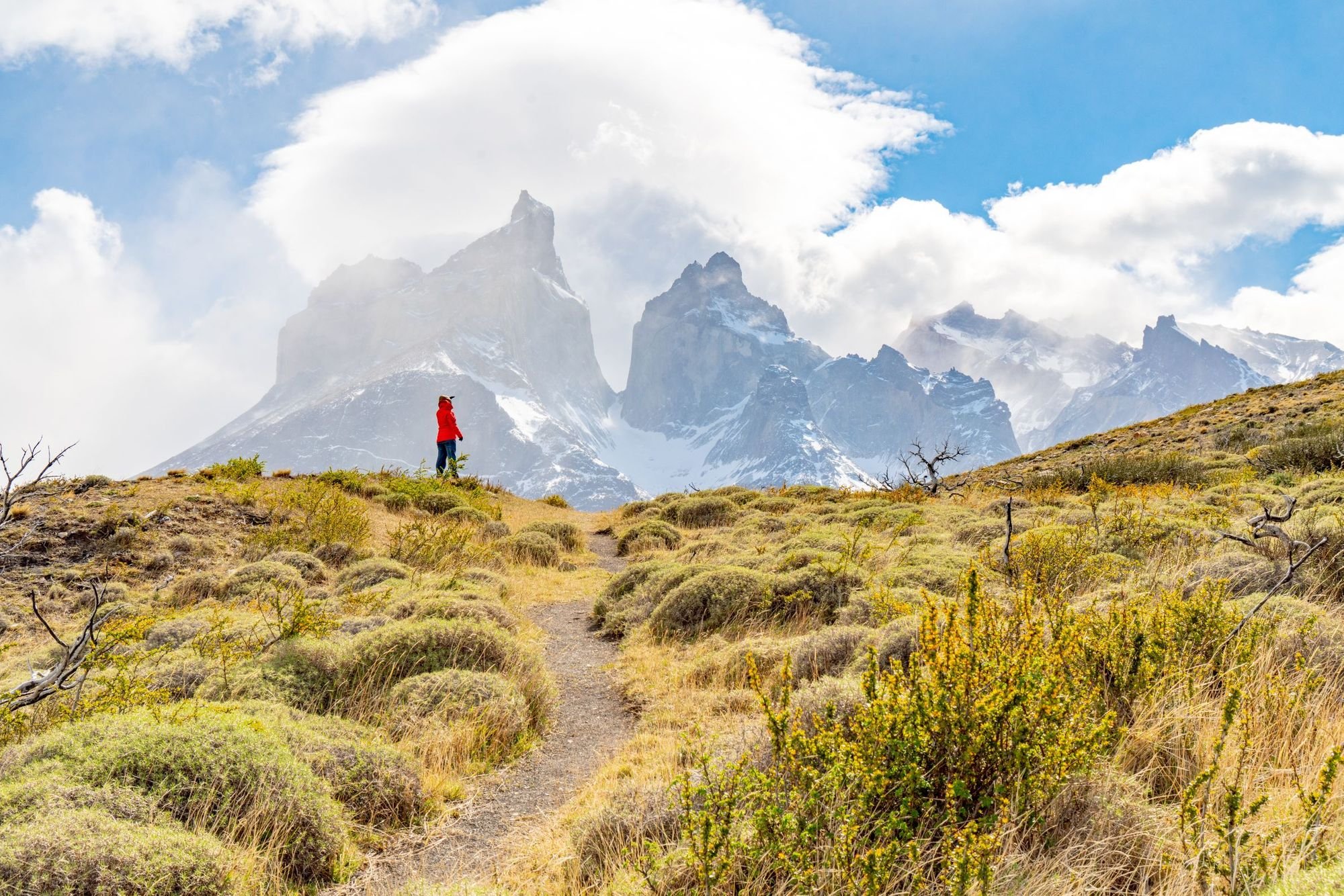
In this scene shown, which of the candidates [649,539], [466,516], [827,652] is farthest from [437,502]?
[827,652]

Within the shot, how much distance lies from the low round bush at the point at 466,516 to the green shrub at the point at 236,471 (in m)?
4.24

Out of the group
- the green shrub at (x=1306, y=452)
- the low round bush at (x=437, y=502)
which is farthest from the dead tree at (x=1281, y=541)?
the low round bush at (x=437, y=502)

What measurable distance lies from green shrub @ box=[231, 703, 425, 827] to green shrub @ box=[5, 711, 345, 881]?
35 cm

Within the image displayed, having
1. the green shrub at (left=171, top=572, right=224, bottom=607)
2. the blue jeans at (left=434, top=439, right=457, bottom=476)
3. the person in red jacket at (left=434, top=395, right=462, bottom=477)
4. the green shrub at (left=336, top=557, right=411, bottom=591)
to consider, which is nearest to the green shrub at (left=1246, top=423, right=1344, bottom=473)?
the green shrub at (left=336, top=557, right=411, bottom=591)

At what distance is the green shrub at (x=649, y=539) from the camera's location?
54.9ft

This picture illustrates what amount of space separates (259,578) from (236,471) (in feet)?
24.9

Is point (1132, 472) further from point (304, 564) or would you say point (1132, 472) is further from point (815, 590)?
point (304, 564)

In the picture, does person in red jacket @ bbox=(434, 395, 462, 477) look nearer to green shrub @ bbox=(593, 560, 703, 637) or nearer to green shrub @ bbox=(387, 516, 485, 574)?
green shrub @ bbox=(387, 516, 485, 574)

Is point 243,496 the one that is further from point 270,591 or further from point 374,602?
point 374,602

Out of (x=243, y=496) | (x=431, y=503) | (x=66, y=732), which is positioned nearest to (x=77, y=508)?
(x=243, y=496)

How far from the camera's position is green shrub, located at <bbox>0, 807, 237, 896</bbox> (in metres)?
2.77

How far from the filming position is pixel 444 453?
2139cm

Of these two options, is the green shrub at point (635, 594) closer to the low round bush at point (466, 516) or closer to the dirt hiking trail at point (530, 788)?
the dirt hiking trail at point (530, 788)

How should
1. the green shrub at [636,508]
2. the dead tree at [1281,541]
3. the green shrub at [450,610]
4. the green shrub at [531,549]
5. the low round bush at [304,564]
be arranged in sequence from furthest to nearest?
the green shrub at [636,508], the green shrub at [531,549], the low round bush at [304,564], the green shrub at [450,610], the dead tree at [1281,541]
